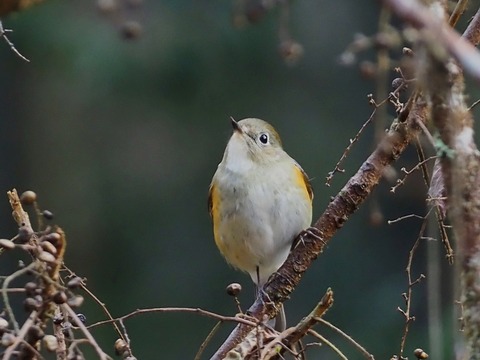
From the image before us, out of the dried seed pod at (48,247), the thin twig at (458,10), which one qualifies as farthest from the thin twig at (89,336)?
the thin twig at (458,10)

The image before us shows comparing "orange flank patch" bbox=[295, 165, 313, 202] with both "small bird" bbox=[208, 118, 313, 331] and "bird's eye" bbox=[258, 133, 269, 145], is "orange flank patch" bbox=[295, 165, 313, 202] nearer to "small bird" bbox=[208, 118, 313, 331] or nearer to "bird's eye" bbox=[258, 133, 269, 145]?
"small bird" bbox=[208, 118, 313, 331]

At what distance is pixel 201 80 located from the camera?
9.01m

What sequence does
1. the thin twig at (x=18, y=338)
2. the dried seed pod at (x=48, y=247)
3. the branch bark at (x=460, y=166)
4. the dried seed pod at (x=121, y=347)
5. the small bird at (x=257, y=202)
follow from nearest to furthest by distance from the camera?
the branch bark at (x=460, y=166)
the thin twig at (x=18, y=338)
the dried seed pod at (x=48, y=247)
the dried seed pod at (x=121, y=347)
the small bird at (x=257, y=202)

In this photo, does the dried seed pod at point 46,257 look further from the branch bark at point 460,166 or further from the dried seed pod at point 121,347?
the branch bark at point 460,166

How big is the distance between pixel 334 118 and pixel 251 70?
2.79ft

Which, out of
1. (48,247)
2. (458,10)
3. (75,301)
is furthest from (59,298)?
(458,10)

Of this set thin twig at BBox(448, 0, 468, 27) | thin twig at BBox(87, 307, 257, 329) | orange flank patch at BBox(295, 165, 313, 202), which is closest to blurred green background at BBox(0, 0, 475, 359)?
orange flank patch at BBox(295, 165, 313, 202)

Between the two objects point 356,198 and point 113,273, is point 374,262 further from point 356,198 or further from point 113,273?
point 356,198

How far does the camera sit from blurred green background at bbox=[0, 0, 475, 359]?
880 cm

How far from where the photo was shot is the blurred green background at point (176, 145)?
8.80 metres

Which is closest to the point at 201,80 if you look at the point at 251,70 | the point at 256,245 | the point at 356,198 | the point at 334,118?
the point at 251,70

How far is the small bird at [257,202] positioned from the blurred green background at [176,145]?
3570 millimetres

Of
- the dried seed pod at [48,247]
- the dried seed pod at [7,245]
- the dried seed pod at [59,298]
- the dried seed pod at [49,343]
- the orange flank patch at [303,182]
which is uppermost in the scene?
the dried seed pod at [48,247]

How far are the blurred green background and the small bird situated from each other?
141 inches
